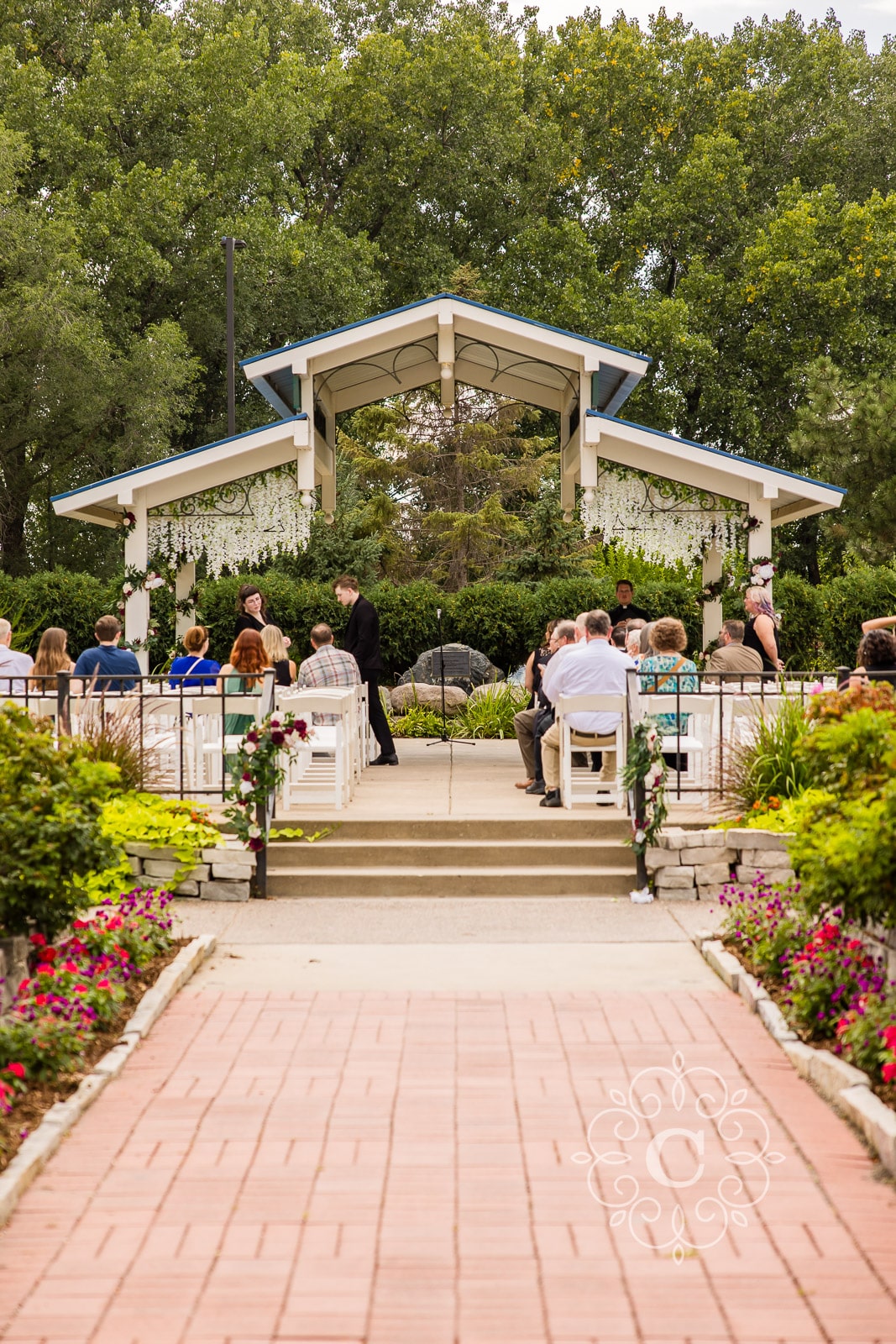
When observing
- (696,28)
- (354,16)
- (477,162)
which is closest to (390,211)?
(477,162)

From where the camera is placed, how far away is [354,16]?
1421 inches

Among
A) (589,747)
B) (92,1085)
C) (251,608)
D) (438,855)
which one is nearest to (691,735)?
(589,747)

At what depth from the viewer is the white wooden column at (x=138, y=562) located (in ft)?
42.7

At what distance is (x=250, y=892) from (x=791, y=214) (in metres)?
26.2

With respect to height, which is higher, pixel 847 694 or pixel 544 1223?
pixel 847 694

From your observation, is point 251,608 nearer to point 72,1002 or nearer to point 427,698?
point 72,1002

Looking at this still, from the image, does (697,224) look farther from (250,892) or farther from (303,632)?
(250,892)

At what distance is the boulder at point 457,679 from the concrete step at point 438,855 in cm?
1045

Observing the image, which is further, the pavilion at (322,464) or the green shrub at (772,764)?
the pavilion at (322,464)

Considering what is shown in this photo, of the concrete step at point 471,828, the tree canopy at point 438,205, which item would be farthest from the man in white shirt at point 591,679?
the tree canopy at point 438,205

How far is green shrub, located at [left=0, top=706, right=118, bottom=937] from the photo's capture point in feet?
16.5

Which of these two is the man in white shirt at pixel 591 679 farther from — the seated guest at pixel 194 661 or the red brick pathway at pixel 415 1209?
the red brick pathway at pixel 415 1209

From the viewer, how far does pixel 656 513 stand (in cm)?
1319

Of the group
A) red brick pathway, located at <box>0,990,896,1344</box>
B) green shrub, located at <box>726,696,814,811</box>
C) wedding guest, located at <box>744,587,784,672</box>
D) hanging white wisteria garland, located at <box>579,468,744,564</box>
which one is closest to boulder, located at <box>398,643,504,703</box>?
hanging white wisteria garland, located at <box>579,468,744,564</box>
